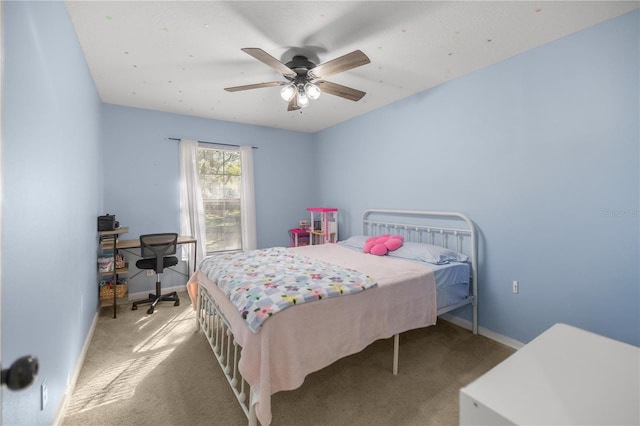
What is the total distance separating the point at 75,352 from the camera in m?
2.04

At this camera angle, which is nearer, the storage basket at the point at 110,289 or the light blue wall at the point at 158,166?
the storage basket at the point at 110,289

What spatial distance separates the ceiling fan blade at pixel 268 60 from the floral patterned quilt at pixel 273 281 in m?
1.53

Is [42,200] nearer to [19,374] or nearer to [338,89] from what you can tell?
[19,374]

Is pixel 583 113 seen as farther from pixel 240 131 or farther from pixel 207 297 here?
pixel 240 131

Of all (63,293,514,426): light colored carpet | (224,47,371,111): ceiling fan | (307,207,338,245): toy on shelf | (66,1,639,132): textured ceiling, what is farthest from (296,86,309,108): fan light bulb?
(63,293,514,426): light colored carpet

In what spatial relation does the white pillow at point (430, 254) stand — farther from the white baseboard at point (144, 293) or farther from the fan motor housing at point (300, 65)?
the white baseboard at point (144, 293)

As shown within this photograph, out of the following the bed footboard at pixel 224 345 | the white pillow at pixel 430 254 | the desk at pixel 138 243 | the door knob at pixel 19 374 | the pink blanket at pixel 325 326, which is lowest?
the bed footboard at pixel 224 345

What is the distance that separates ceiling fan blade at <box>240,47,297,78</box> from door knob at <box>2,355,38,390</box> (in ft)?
5.86

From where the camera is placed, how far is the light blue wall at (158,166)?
364 centimetres

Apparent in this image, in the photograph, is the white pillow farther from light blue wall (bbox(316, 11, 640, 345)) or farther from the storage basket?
the storage basket

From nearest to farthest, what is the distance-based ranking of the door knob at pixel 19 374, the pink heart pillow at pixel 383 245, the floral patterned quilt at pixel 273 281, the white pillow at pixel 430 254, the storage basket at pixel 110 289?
the door knob at pixel 19 374, the floral patterned quilt at pixel 273 281, the white pillow at pixel 430 254, the pink heart pillow at pixel 383 245, the storage basket at pixel 110 289

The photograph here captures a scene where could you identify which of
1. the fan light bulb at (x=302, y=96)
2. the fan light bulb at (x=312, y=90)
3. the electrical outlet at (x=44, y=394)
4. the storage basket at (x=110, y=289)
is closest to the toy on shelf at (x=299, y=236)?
the storage basket at (x=110, y=289)

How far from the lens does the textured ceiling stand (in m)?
1.85

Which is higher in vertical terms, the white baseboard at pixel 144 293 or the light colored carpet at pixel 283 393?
the white baseboard at pixel 144 293
